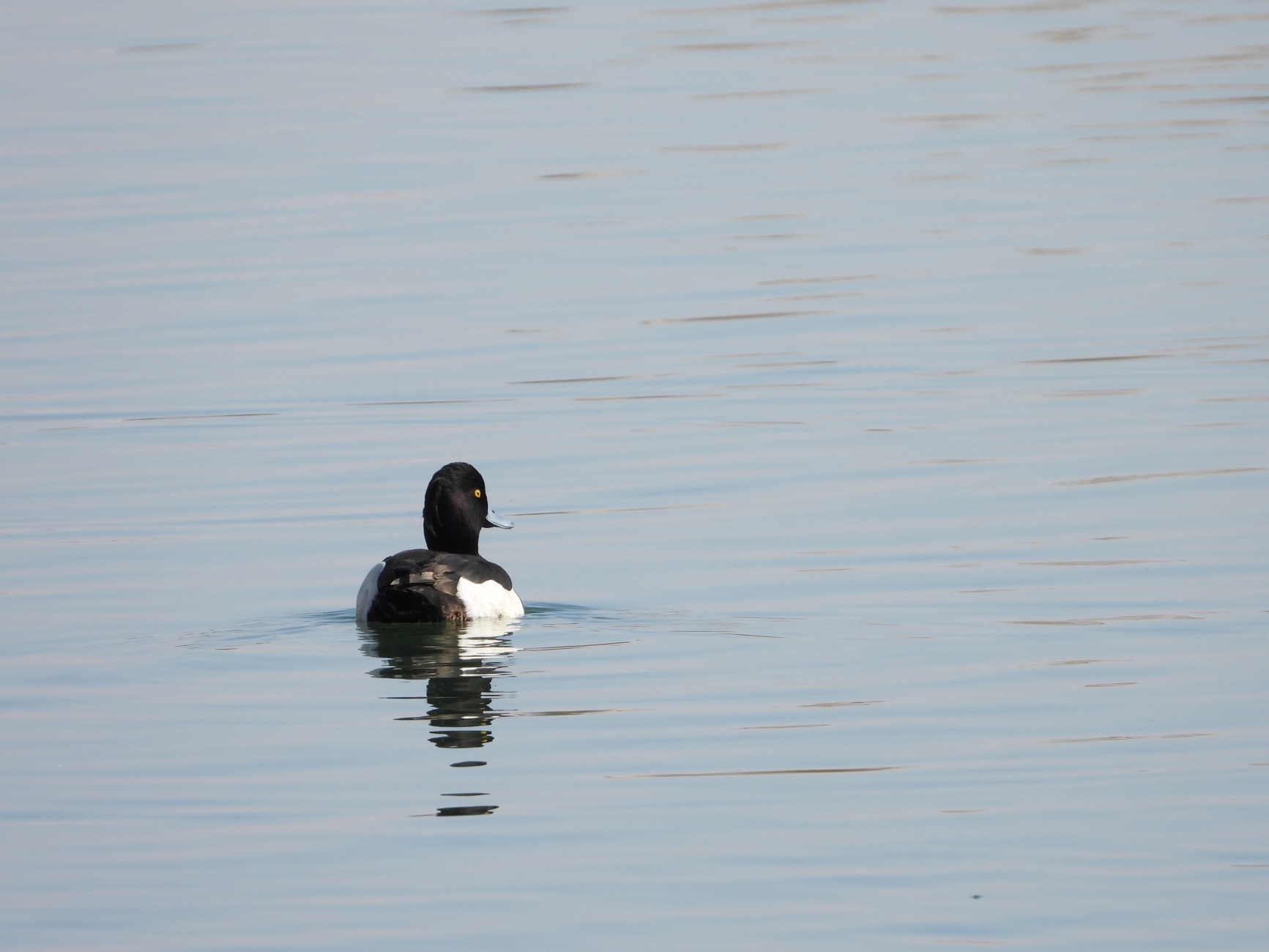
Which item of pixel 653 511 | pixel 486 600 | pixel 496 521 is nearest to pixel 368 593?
pixel 486 600

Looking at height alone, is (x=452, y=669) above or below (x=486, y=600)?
below

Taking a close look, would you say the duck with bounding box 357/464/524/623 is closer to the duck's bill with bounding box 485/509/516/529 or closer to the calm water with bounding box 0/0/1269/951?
the calm water with bounding box 0/0/1269/951

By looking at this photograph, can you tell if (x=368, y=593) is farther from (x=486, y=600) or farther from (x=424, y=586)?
(x=486, y=600)

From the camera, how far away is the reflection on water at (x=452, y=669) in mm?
9094

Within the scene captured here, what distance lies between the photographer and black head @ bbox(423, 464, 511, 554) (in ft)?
39.8

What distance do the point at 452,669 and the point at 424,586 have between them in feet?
2.77

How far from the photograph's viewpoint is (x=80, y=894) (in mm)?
7266

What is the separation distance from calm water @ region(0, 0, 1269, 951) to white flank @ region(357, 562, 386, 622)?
0.44 feet

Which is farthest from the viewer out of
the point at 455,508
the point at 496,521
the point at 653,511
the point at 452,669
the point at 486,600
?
the point at 653,511

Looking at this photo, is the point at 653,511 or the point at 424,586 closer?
the point at 424,586

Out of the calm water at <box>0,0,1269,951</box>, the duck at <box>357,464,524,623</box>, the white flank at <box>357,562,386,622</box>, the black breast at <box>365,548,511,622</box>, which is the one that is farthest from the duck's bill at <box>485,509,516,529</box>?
the white flank at <box>357,562,386,622</box>

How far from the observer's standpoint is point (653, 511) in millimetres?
13336

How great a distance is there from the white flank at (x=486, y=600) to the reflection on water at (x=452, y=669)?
5 centimetres

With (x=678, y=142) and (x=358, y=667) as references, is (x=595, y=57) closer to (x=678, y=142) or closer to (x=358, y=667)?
(x=678, y=142)
